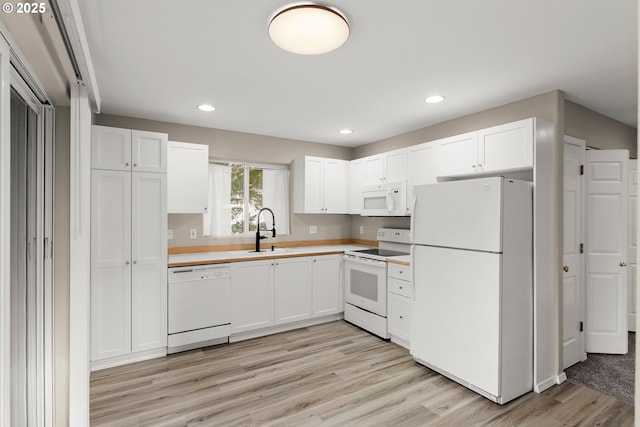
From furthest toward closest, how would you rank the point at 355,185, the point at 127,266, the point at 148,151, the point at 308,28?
the point at 355,185
the point at 148,151
the point at 127,266
the point at 308,28

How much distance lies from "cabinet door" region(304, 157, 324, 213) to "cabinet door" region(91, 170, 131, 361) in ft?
6.99

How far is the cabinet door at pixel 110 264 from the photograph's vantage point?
297cm

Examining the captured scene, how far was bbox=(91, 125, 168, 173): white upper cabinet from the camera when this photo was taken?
118 inches

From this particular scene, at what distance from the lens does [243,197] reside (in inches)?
178

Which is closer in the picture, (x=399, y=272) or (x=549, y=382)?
(x=549, y=382)

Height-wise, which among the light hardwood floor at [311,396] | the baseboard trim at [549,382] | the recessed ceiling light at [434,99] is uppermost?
the recessed ceiling light at [434,99]

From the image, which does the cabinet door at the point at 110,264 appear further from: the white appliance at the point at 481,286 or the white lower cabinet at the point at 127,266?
the white appliance at the point at 481,286

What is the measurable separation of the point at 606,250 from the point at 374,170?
2.59 meters

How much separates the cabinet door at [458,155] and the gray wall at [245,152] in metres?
2.00

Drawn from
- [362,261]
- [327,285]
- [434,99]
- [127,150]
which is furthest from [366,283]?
[127,150]

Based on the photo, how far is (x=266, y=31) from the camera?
6.41ft

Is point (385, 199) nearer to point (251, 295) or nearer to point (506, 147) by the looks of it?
Answer: point (506, 147)

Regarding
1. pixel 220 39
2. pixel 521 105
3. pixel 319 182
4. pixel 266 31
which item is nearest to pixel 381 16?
pixel 266 31

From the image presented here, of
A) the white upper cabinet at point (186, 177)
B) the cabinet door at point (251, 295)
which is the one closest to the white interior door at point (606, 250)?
the cabinet door at point (251, 295)
